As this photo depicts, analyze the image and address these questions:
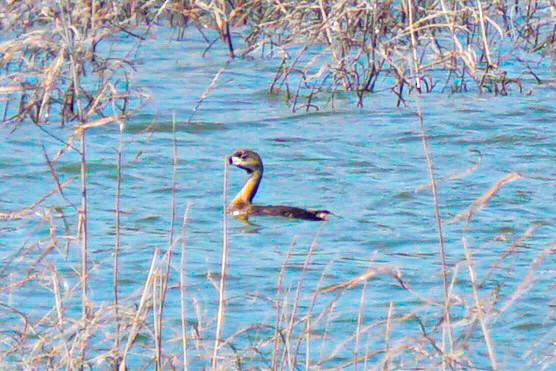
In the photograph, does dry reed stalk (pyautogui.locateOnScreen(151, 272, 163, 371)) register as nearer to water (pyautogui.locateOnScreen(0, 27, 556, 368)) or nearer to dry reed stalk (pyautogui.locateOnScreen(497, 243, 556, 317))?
water (pyautogui.locateOnScreen(0, 27, 556, 368))

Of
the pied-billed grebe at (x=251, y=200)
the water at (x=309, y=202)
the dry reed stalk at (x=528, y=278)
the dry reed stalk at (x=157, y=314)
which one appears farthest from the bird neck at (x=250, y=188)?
the dry reed stalk at (x=528, y=278)

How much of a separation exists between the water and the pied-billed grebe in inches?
3.0

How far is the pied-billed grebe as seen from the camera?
30.4 feet

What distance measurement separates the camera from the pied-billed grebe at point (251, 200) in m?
9.27

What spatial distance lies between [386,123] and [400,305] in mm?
4606

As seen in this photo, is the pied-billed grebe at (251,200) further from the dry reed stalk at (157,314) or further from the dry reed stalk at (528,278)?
the dry reed stalk at (528,278)

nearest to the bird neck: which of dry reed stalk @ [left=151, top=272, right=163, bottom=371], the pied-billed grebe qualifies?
the pied-billed grebe

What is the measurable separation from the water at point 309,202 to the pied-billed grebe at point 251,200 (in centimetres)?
8

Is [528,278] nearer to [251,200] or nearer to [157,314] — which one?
[157,314]

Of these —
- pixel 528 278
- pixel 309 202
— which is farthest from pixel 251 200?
pixel 528 278

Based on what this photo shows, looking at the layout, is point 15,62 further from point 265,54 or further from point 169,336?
point 169,336

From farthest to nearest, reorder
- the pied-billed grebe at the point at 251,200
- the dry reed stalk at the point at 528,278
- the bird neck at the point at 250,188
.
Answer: the bird neck at the point at 250,188, the pied-billed grebe at the point at 251,200, the dry reed stalk at the point at 528,278

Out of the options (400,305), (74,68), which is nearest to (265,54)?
(400,305)

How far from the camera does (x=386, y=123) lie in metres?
11.8
